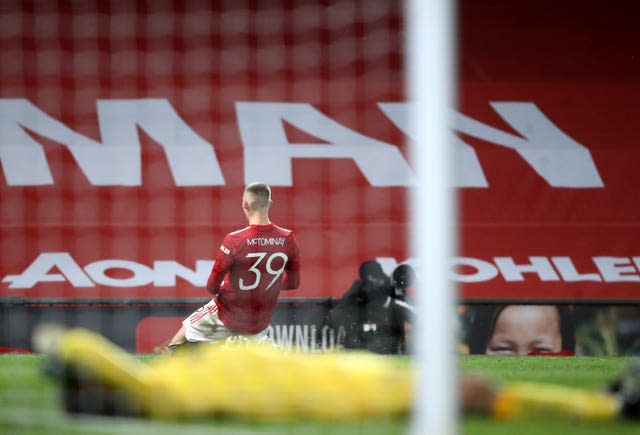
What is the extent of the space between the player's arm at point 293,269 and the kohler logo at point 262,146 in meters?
4.33

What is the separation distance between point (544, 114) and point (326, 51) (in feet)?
7.69

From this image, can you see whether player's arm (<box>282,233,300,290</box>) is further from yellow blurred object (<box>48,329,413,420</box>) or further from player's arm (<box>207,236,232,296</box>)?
yellow blurred object (<box>48,329,413,420</box>)

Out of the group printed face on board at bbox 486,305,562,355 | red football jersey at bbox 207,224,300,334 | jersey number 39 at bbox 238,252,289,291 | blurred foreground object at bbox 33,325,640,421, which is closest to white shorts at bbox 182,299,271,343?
red football jersey at bbox 207,224,300,334

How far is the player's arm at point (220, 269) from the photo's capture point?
6.69m

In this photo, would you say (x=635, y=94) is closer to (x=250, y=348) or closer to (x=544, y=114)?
(x=544, y=114)

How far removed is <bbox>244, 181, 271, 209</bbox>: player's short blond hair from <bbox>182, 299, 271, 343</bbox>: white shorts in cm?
70

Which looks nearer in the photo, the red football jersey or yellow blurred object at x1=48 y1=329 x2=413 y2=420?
yellow blurred object at x1=48 y1=329 x2=413 y2=420

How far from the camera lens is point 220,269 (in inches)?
265

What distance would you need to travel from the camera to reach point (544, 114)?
11531 mm

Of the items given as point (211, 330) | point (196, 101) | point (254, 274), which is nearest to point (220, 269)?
point (254, 274)

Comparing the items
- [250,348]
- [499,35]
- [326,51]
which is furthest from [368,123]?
[250,348]

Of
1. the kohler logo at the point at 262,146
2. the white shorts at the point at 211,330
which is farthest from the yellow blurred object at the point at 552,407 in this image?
the kohler logo at the point at 262,146

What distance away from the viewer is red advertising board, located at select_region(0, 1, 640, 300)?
11.0 metres

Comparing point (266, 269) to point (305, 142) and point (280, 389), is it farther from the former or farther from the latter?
point (305, 142)
